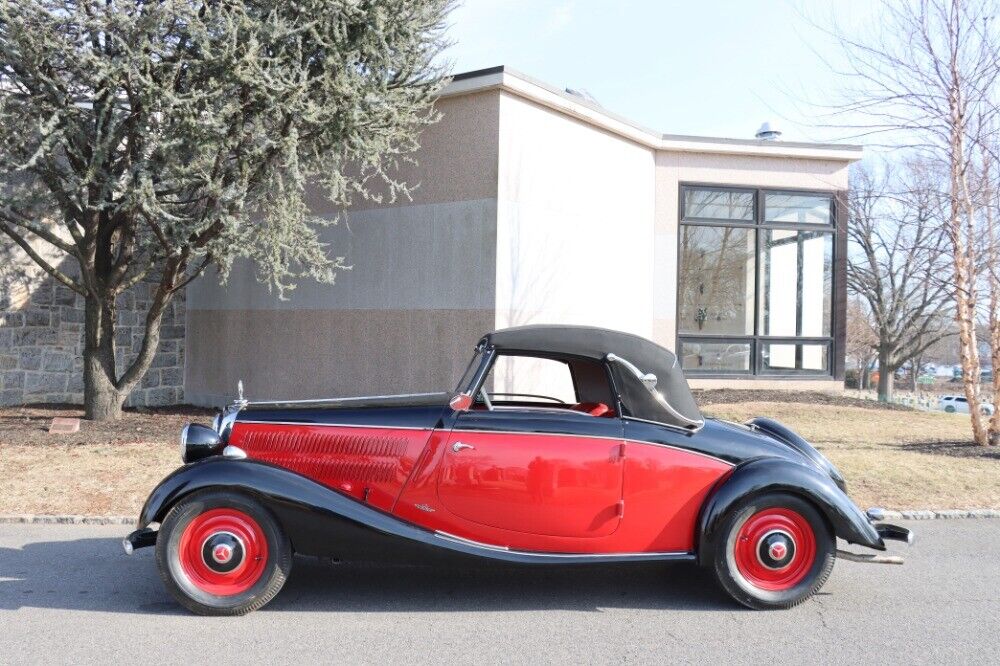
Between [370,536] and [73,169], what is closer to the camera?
[370,536]

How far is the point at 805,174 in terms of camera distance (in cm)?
1625

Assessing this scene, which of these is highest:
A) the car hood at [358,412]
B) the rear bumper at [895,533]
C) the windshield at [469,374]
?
the windshield at [469,374]

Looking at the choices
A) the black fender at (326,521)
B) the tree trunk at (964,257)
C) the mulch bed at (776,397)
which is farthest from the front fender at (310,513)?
the mulch bed at (776,397)

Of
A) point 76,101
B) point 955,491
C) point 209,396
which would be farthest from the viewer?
point 209,396

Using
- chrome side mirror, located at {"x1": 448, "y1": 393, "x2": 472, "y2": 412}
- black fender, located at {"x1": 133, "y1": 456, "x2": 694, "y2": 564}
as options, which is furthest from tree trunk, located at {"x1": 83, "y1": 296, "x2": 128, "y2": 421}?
chrome side mirror, located at {"x1": 448, "y1": 393, "x2": 472, "y2": 412}

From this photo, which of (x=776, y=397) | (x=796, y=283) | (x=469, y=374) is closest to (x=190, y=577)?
(x=469, y=374)

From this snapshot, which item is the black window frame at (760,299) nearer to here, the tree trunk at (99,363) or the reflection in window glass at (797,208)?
the reflection in window glass at (797,208)

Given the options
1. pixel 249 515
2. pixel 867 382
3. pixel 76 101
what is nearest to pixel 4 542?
pixel 249 515

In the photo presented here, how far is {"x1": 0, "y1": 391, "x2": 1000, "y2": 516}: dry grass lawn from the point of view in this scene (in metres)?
7.37

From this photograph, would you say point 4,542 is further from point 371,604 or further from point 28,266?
point 28,266

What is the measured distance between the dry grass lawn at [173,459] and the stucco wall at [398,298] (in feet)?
5.11

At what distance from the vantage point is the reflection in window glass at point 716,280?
52.2 feet

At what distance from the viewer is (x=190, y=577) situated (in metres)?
4.57

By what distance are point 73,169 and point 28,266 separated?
11.6 feet
